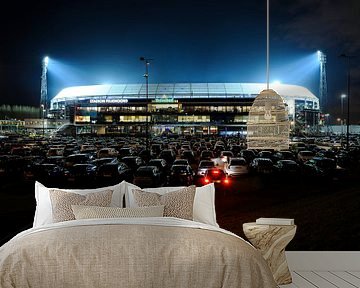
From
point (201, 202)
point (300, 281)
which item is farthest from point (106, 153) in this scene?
point (300, 281)

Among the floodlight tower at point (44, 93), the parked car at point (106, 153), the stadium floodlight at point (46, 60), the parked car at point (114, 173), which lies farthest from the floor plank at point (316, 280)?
the stadium floodlight at point (46, 60)

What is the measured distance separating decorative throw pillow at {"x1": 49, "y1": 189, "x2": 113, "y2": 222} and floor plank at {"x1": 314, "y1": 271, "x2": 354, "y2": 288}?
1.82 meters

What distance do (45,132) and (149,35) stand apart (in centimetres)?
165

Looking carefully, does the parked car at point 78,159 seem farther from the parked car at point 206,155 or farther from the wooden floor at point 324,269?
the wooden floor at point 324,269

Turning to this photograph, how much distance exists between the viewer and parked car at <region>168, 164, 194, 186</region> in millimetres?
4957

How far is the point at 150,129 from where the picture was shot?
4816mm

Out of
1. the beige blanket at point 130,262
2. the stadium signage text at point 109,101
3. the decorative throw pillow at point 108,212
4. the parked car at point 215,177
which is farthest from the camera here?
the parked car at point 215,177

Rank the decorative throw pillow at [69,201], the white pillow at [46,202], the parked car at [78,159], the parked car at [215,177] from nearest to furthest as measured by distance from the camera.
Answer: the decorative throw pillow at [69,201]
the white pillow at [46,202]
the parked car at [78,159]
the parked car at [215,177]

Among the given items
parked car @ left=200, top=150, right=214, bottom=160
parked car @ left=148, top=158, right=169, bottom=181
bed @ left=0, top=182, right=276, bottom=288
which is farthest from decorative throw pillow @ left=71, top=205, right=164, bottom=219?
parked car @ left=148, top=158, right=169, bottom=181

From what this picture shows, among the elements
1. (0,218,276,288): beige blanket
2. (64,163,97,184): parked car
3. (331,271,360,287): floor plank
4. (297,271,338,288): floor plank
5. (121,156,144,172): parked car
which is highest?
(121,156,144,172): parked car

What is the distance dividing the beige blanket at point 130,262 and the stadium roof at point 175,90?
98.1 inches

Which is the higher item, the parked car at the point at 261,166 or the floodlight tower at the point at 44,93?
the floodlight tower at the point at 44,93

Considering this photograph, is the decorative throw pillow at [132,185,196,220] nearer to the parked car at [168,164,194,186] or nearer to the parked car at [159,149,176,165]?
the parked car at [168,164,194,186]

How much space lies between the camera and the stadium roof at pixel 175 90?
14.8 feet
